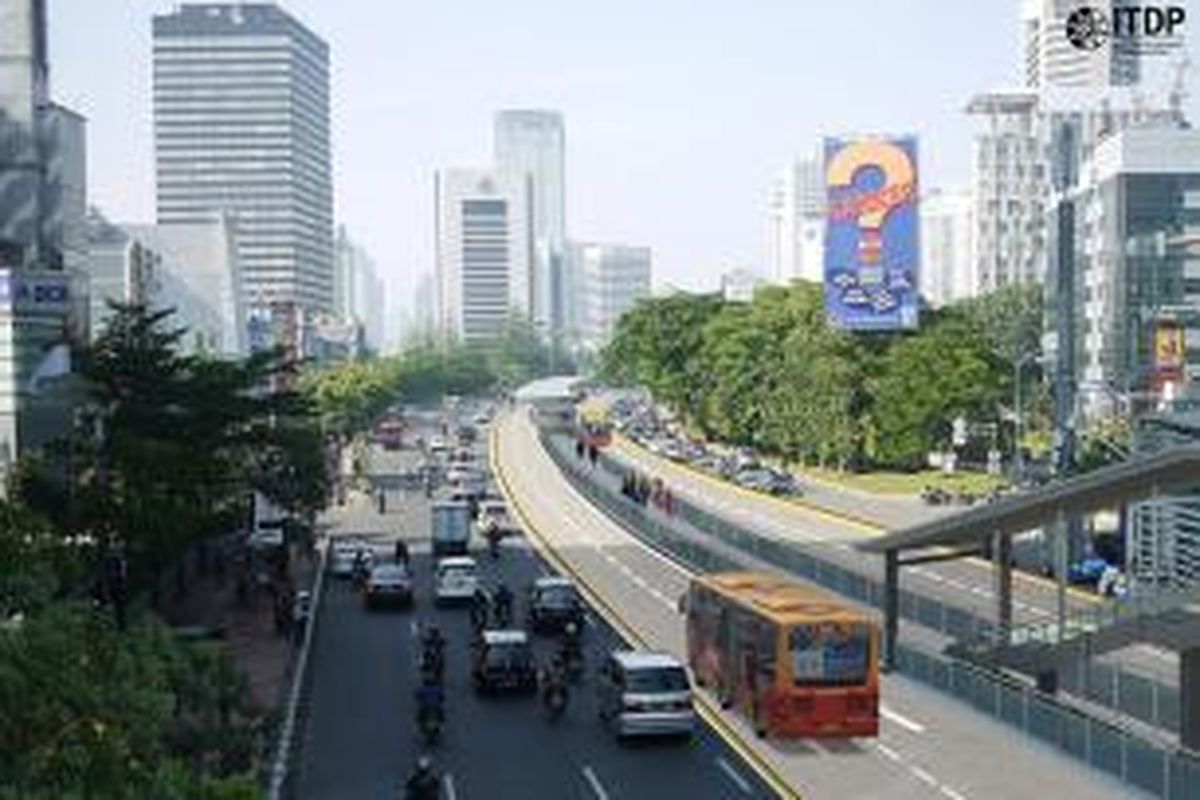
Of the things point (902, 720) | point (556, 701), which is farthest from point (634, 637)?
point (902, 720)

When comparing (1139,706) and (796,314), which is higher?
(796,314)

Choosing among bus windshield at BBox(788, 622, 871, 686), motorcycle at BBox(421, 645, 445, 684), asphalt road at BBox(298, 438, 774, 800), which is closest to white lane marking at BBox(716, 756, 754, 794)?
asphalt road at BBox(298, 438, 774, 800)

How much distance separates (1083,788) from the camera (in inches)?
1287

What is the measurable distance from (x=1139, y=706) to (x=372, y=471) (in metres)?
96.5

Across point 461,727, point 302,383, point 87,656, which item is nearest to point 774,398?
point 302,383

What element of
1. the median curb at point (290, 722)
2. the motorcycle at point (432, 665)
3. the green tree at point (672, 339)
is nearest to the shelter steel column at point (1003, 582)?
the motorcycle at point (432, 665)

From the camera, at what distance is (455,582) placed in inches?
2387

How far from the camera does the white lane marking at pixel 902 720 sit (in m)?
38.6

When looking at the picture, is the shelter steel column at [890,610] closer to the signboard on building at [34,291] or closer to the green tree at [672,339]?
the signboard on building at [34,291]

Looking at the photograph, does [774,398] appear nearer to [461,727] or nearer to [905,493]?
[905,493]

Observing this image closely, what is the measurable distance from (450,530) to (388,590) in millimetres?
15043

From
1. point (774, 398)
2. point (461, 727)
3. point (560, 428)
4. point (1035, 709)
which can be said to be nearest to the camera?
point (1035, 709)

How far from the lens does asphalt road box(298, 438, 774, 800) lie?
112ft

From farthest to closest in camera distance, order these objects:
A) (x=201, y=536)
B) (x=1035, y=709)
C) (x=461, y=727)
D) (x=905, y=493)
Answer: (x=905, y=493) < (x=201, y=536) < (x=461, y=727) < (x=1035, y=709)
